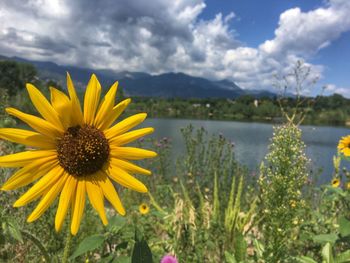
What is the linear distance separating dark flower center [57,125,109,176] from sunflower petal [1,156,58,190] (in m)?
0.04

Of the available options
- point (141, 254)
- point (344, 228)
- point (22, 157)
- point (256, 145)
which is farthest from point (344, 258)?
point (256, 145)

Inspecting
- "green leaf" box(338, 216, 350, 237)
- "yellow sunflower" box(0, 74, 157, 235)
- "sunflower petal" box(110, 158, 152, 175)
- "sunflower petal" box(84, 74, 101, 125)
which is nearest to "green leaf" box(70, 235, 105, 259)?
"yellow sunflower" box(0, 74, 157, 235)

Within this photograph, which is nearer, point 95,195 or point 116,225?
point 95,195

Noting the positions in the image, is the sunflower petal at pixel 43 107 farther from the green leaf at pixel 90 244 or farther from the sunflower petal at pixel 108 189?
the green leaf at pixel 90 244

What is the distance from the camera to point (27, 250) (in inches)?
89.1

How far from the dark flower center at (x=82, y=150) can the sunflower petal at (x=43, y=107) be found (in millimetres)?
54

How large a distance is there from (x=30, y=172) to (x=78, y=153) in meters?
0.16

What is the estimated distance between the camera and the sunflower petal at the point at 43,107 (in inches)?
45.2

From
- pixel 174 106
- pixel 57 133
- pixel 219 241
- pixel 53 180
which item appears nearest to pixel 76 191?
pixel 53 180

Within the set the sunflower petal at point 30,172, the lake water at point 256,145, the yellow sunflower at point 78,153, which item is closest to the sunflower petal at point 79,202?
the yellow sunflower at point 78,153

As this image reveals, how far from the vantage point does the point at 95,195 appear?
1.24 meters

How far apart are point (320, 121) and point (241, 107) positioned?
2147cm

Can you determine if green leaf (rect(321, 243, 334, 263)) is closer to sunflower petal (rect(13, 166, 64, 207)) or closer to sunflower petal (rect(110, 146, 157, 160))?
sunflower petal (rect(110, 146, 157, 160))

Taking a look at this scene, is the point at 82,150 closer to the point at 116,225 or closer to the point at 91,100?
the point at 91,100
